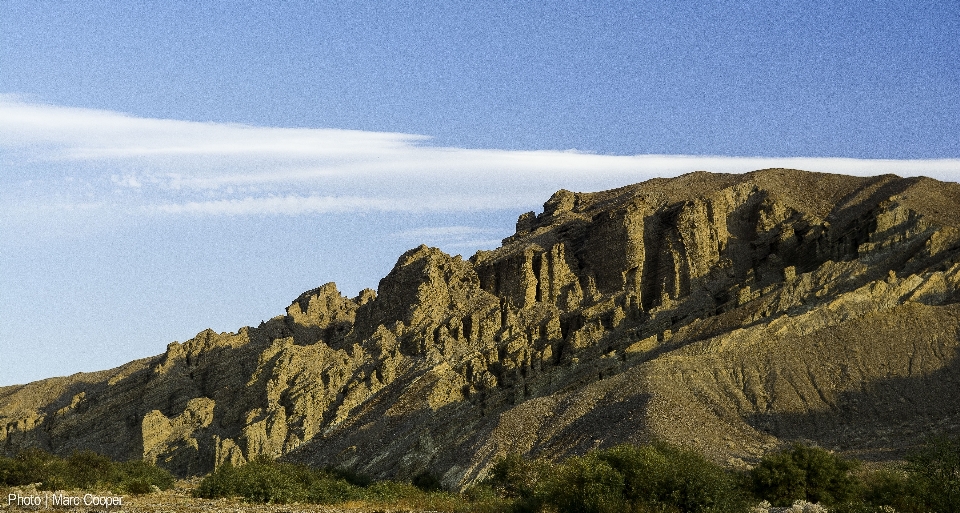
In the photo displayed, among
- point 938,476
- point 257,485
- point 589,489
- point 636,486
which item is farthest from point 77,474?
point 938,476

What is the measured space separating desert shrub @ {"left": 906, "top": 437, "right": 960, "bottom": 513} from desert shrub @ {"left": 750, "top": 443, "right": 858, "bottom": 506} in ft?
25.4

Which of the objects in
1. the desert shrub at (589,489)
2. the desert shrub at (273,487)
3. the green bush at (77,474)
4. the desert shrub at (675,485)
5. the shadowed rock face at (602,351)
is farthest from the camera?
the shadowed rock face at (602,351)

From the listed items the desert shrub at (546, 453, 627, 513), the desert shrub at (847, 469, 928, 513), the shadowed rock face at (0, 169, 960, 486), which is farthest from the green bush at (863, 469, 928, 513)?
the shadowed rock face at (0, 169, 960, 486)

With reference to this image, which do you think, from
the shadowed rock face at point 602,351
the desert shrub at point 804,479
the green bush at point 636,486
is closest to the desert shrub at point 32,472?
the shadowed rock face at point 602,351

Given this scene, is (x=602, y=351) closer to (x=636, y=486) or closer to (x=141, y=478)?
(x=141, y=478)

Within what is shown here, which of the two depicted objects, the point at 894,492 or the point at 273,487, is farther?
the point at 273,487

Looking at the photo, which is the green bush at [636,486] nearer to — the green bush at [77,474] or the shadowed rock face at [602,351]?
the shadowed rock face at [602,351]

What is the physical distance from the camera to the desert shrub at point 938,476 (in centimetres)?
5872

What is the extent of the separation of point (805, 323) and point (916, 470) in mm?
45610

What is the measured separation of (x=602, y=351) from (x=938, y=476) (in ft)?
187

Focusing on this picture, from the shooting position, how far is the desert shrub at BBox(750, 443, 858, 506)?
7400 cm

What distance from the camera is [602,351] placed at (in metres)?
118

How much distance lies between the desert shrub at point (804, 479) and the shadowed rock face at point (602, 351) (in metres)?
10.6

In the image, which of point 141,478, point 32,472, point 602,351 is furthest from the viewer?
point 602,351
